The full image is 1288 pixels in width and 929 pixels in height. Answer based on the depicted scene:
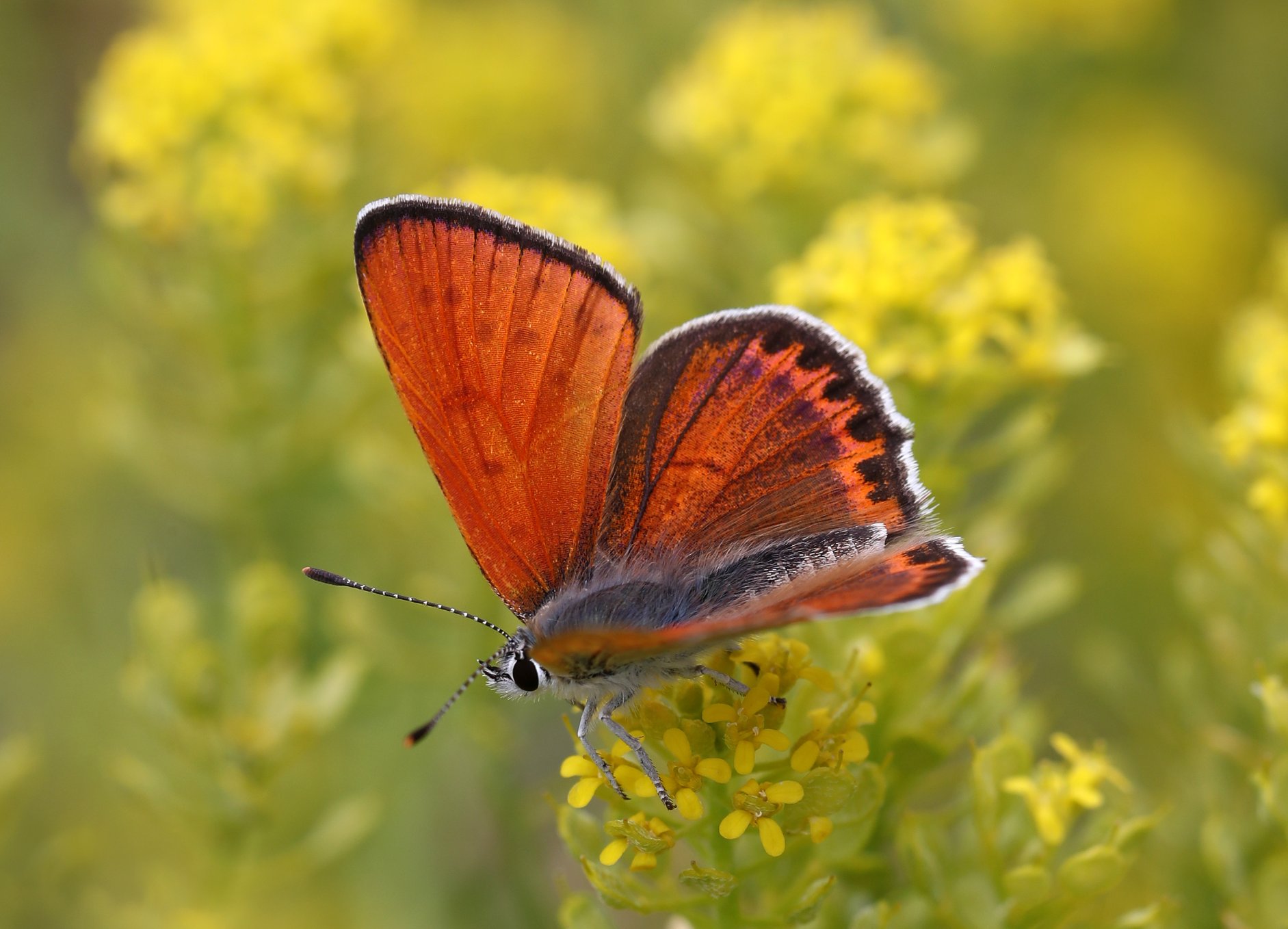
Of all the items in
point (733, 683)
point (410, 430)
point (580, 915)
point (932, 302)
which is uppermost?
point (410, 430)

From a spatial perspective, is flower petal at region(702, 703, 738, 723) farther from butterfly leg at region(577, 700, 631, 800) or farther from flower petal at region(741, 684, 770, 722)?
butterfly leg at region(577, 700, 631, 800)

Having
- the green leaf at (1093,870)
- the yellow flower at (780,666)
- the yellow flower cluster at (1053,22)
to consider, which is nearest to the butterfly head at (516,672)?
the yellow flower at (780,666)

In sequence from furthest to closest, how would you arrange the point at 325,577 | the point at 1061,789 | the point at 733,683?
the point at 325,577, the point at 1061,789, the point at 733,683

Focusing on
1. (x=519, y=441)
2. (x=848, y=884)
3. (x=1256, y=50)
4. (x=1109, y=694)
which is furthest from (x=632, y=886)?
(x=1256, y=50)

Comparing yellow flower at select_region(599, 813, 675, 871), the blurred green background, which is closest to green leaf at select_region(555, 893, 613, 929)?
A: the blurred green background

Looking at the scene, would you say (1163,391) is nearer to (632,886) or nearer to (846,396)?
(846,396)

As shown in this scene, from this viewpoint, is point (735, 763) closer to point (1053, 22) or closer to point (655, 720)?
point (655, 720)

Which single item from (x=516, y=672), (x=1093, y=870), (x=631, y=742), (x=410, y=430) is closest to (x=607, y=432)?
(x=516, y=672)
